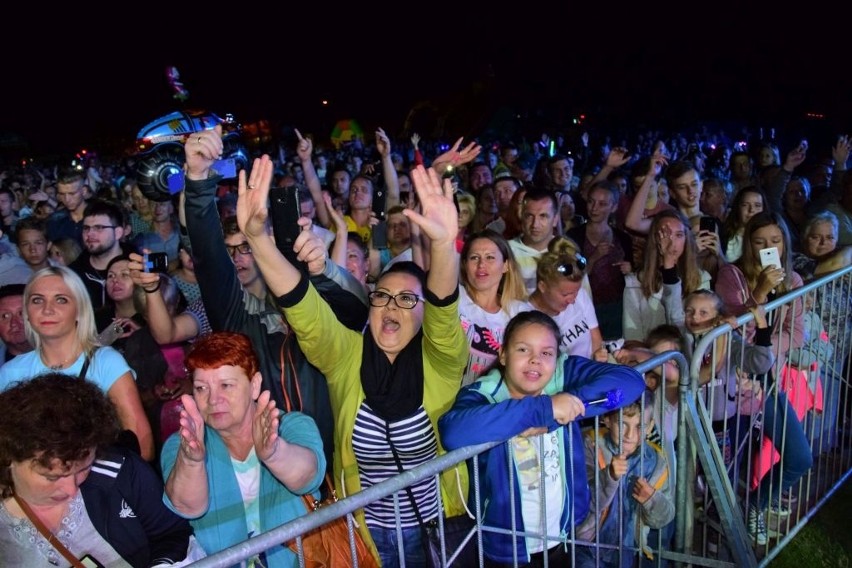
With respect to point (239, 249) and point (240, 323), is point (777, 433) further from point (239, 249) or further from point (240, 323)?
point (239, 249)

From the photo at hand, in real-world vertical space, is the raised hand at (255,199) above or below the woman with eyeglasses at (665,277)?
above

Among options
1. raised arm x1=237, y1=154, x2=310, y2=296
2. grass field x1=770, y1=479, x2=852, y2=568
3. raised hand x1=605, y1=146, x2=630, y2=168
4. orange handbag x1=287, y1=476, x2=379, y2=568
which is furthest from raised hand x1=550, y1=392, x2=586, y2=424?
raised hand x1=605, y1=146, x2=630, y2=168

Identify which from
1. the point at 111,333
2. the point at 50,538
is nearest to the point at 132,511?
the point at 50,538

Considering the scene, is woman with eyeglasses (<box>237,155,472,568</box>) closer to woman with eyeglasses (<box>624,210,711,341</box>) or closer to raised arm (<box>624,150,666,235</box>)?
woman with eyeglasses (<box>624,210,711,341</box>)

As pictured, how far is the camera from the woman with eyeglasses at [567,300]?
4094 millimetres

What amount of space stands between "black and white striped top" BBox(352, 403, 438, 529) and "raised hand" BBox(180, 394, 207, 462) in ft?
2.64

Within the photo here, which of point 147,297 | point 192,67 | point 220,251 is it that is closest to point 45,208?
point 147,297

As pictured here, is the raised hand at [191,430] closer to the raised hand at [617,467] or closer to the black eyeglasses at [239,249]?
the raised hand at [617,467]

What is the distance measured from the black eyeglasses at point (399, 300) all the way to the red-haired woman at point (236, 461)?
640 mm

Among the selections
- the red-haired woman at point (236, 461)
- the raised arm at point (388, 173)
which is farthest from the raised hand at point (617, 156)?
the red-haired woman at point (236, 461)

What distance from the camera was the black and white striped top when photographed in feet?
9.23

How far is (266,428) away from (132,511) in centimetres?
57

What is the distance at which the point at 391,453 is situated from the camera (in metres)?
2.83

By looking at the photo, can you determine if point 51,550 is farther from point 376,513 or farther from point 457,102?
point 457,102
